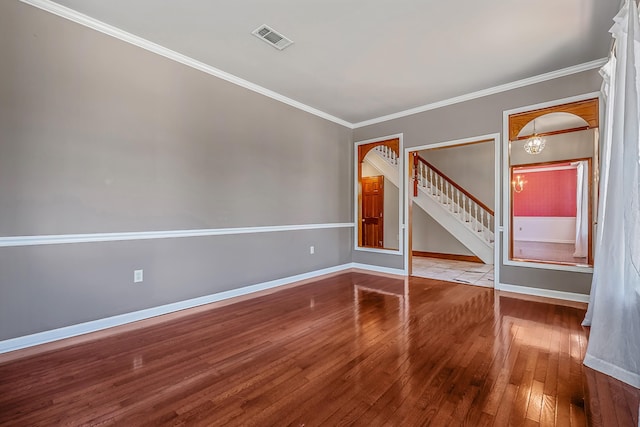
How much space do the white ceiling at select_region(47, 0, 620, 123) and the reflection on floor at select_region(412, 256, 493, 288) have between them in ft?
9.66

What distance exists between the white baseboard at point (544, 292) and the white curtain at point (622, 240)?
1.72 meters

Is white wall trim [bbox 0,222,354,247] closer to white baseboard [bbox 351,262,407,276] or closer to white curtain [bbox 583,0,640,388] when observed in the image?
white baseboard [bbox 351,262,407,276]

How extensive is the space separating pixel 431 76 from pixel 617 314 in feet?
10.1

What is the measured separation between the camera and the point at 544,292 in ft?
12.0

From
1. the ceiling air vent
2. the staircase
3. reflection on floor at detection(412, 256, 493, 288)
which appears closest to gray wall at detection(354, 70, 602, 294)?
reflection on floor at detection(412, 256, 493, 288)

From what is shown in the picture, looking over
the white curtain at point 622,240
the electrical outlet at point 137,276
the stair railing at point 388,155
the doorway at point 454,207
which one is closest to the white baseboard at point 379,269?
the doorway at point 454,207

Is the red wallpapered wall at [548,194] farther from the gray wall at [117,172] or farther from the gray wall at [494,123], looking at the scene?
the gray wall at [117,172]

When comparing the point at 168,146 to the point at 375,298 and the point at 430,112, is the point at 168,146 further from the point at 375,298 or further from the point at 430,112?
the point at 430,112

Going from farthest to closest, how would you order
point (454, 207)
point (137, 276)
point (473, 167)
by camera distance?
point (473, 167)
point (454, 207)
point (137, 276)

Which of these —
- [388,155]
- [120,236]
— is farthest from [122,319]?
[388,155]

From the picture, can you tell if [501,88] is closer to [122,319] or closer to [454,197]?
[454,197]

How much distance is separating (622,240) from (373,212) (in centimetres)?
540

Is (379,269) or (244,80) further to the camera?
(379,269)

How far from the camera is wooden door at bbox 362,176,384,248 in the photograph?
7.18 meters
